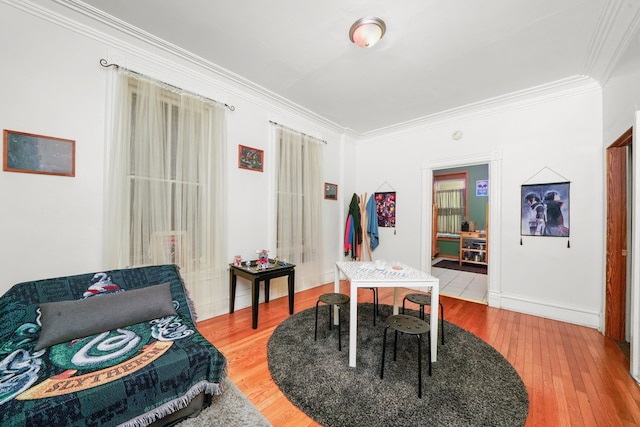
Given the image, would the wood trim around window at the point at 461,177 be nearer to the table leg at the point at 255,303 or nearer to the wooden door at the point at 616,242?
the wooden door at the point at 616,242

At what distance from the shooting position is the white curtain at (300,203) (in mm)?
3555

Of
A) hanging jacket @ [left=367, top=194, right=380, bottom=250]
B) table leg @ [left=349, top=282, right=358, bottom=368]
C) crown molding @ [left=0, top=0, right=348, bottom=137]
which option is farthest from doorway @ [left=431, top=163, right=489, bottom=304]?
crown molding @ [left=0, top=0, right=348, bottom=137]

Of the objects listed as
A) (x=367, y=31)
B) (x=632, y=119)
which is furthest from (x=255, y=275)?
(x=632, y=119)

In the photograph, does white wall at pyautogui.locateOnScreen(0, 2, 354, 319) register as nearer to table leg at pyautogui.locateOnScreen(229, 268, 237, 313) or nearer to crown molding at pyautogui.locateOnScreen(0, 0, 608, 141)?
crown molding at pyautogui.locateOnScreen(0, 0, 608, 141)

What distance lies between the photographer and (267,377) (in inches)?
72.6

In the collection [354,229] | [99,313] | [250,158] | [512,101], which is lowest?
[99,313]

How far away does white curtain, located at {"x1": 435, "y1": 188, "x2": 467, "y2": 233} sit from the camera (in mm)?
6906

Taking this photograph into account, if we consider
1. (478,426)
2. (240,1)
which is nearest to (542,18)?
(240,1)

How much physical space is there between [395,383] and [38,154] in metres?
3.19

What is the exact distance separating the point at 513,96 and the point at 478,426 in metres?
3.61

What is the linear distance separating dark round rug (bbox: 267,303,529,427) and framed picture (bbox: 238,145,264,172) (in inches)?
79.8

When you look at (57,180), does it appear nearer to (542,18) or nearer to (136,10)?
(136,10)

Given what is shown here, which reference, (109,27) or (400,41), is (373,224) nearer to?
(400,41)

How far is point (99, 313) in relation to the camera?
1.66 m
